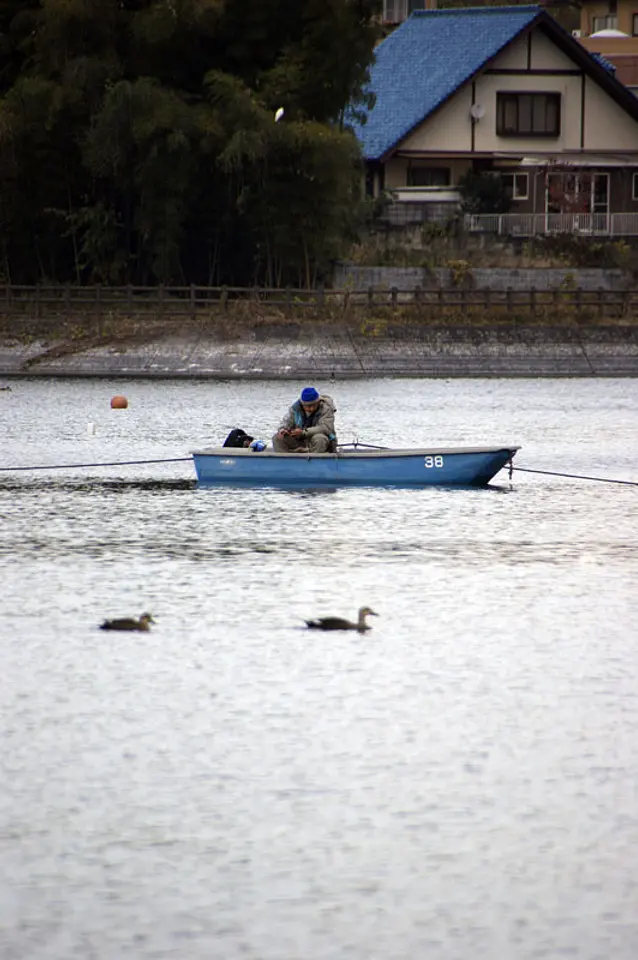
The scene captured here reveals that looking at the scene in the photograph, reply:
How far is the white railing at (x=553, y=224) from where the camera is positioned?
213 ft

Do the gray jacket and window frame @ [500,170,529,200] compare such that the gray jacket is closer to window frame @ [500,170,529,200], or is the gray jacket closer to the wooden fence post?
the wooden fence post

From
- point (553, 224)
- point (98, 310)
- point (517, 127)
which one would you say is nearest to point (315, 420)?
point (98, 310)

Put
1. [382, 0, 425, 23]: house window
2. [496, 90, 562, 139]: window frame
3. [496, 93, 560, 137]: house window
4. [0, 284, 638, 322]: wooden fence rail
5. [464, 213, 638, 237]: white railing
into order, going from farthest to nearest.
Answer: [382, 0, 425, 23]: house window < [496, 93, 560, 137]: house window < [496, 90, 562, 139]: window frame < [464, 213, 638, 237]: white railing < [0, 284, 638, 322]: wooden fence rail

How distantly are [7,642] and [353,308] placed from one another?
43316 mm

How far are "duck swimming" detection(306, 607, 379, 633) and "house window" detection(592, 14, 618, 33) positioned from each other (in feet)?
288

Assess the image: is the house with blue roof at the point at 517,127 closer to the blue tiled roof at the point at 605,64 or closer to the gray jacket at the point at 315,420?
the blue tiled roof at the point at 605,64

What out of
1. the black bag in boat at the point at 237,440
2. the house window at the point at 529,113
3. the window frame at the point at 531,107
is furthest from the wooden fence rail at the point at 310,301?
the black bag in boat at the point at 237,440

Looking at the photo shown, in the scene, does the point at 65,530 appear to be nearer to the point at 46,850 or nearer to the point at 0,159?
the point at 46,850

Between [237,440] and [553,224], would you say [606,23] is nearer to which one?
[553,224]

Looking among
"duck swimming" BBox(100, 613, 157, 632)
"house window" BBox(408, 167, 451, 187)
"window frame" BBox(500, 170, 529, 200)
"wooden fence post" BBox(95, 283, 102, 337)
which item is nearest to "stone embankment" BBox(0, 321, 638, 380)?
"wooden fence post" BBox(95, 283, 102, 337)

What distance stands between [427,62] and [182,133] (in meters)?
18.6

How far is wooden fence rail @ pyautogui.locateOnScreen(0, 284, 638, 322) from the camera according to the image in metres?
58.4

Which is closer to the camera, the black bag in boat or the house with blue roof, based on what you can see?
the black bag in boat

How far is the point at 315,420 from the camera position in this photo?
2522 cm
